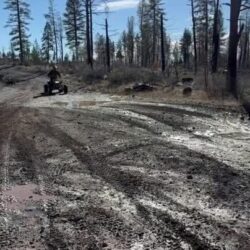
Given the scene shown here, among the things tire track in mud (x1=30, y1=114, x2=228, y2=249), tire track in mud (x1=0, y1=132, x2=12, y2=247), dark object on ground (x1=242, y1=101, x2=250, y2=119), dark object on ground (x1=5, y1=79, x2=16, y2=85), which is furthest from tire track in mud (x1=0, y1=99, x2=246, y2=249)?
dark object on ground (x1=5, y1=79, x2=16, y2=85)

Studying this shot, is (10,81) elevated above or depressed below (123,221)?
below

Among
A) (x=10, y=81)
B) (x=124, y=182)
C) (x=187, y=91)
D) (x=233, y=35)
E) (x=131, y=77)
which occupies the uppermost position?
(x=233, y=35)

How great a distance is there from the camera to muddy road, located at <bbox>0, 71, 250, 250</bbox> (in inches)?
215

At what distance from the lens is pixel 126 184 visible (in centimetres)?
754

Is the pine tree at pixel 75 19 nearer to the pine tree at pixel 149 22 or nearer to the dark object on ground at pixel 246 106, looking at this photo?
the pine tree at pixel 149 22

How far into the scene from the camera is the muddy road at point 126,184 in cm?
545

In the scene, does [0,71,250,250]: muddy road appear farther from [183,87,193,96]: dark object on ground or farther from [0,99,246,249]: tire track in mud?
[183,87,193,96]: dark object on ground

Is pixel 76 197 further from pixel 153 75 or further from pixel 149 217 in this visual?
pixel 153 75

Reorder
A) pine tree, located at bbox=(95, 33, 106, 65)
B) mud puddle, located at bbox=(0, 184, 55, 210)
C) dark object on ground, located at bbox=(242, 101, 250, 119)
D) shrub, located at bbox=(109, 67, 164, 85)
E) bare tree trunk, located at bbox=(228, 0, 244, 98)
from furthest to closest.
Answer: pine tree, located at bbox=(95, 33, 106, 65)
shrub, located at bbox=(109, 67, 164, 85)
bare tree trunk, located at bbox=(228, 0, 244, 98)
dark object on ground, located at bbox=(242, 101, 250, 119)
mud puddle, located at bbox=(0, 184, 55, 210)

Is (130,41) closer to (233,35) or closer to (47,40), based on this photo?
(47,40)

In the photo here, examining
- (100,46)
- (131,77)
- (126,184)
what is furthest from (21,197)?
(100,46)

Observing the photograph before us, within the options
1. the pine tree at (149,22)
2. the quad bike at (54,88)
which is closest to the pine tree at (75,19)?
the pine tree at (149,22)

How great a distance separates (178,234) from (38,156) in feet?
16.5

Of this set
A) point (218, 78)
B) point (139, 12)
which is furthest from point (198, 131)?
point (139, 12)
